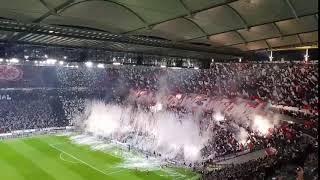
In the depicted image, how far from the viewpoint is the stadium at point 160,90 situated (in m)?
7.82

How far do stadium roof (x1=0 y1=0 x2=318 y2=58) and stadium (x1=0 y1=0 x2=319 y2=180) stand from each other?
0.03 meters

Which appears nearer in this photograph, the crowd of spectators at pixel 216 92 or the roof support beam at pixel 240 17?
the roof support beam at pixel 240 17

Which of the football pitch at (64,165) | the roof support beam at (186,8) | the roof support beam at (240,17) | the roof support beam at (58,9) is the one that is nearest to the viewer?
the roof support beam at (58,9)

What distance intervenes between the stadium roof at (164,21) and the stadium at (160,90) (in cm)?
3

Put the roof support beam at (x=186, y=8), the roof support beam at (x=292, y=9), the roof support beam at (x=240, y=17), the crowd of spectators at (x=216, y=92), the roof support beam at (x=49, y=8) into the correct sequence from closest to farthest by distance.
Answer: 1. the roof support beam at (x=49, y=8)
2. the roof support beam at (x=292, y=9)
3. the roof support beam at (x=186, y=8)
4. the roof support beam at (x=240, y=17)
5. the crowd of spectators at (x=216, y=92)

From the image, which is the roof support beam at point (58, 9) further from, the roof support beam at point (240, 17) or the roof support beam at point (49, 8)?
the roof support beam at point (240, 17)

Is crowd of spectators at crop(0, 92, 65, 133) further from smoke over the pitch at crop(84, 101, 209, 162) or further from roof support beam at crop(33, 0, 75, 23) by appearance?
roof support beam at crop(33, 0, 75, 23)

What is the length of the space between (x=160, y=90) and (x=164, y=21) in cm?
2886

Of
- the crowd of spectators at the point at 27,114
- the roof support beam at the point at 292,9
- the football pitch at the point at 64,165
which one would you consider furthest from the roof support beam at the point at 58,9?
the crowd of spectators at the point at 27,114

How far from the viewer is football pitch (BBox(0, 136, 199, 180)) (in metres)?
21.8

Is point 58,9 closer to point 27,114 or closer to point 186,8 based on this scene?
point 186,8

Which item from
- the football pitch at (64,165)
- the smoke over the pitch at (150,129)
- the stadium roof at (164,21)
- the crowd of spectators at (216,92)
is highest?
the stadium roof at (164,21)

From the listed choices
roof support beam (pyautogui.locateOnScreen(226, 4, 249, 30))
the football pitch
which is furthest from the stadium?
the football pitch

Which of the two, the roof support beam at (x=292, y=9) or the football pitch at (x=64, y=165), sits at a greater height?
the roof support beam at (x=292, y=9)
